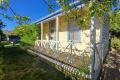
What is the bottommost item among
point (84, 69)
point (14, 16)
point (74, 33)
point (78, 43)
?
point (84, 69)

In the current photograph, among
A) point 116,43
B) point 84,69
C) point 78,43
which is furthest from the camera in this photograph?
point 78,43

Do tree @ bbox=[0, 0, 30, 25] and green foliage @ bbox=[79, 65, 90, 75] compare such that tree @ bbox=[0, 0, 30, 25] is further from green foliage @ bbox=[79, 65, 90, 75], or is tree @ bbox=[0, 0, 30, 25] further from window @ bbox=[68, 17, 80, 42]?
window @ bbox=[68, 17, 80, 42]

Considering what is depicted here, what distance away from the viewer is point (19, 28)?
725 centimetres

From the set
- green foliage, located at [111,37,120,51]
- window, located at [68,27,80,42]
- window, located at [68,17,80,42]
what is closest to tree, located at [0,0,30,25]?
green foliage, located at [111,37,120,51]

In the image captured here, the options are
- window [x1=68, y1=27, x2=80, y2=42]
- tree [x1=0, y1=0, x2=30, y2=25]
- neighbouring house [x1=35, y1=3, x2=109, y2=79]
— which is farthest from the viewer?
window [x1=68, y1=27, x2=80, y2=42]

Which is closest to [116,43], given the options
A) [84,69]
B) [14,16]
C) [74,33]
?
[74,33]

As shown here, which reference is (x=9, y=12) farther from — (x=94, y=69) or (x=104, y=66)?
(x=104, y=66)

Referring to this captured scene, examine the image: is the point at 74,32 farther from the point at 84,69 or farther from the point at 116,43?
the point at 84,69

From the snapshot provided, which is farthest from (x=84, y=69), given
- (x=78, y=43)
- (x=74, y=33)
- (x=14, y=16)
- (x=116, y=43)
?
(x=74, y=33)

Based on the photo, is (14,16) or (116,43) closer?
(14,16)

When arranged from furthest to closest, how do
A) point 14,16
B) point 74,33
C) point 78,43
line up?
point 74,33 → point 78,43 → point 14,16

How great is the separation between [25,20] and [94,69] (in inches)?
122

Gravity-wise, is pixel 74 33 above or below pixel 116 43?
above

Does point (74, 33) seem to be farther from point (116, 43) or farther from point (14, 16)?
point (14, 16)
